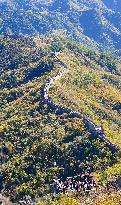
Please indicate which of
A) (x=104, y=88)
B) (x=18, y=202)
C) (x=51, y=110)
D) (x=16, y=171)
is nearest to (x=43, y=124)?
(x=51, y=110)

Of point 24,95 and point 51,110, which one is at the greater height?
point 24,95

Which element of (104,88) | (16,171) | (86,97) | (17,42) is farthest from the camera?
(17,42)

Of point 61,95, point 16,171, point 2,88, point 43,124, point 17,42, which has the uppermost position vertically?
point 17,42

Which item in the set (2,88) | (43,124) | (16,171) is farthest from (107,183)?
(2,88)

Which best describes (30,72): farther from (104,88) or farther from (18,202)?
(18,202)

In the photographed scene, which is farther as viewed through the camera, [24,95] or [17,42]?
[17,42]

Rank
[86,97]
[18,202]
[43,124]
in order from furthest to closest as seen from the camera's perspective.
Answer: [86,97] → [43,124] → [18,202]
